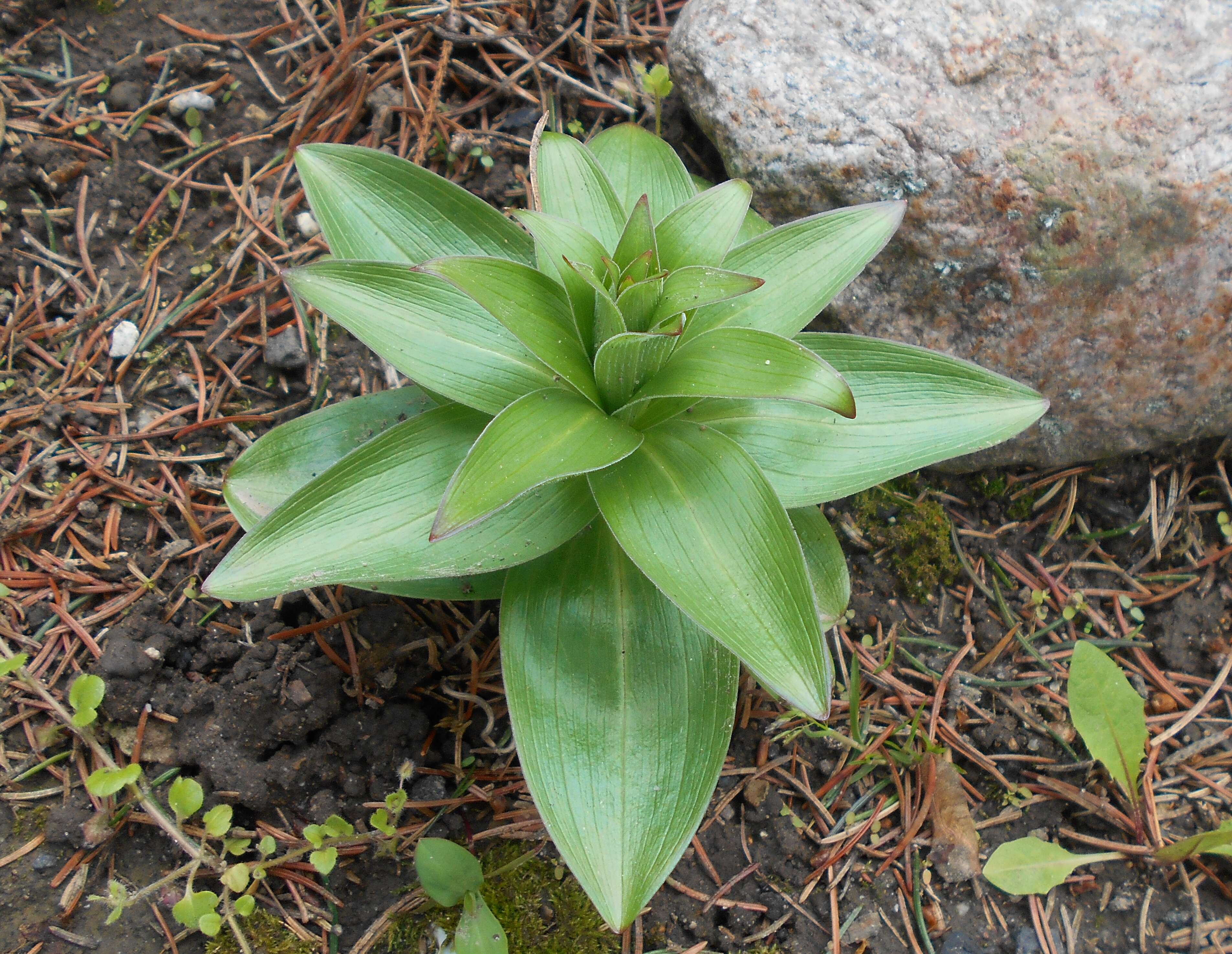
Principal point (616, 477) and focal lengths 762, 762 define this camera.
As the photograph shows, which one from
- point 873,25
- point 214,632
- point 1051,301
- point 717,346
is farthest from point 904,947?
point 873,25

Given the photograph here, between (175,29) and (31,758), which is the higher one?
(175,29)

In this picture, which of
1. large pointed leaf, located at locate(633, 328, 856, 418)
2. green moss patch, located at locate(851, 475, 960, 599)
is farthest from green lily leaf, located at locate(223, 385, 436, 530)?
green moss patch, located at locate(851, 475, 960, 599)

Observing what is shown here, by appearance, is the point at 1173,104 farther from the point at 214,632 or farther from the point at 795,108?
the point at 214,632

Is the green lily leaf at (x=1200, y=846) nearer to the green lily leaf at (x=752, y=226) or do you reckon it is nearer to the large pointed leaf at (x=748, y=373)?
the large pointed leaf at (x=748, y=373)

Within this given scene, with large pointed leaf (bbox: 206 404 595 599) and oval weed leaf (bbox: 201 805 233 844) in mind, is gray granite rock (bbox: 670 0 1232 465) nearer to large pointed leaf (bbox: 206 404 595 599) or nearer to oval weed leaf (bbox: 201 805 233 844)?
large pointed leaf (bbox: 206 404 595 599)

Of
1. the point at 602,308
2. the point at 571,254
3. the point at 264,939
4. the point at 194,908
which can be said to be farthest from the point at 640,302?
the point at 264,939
